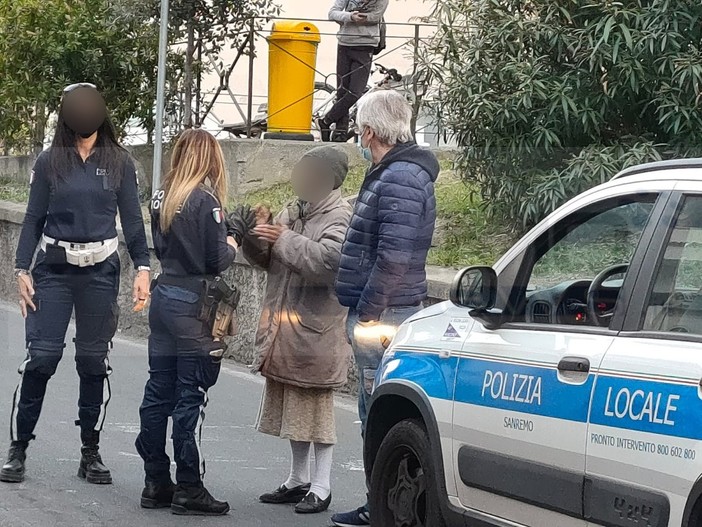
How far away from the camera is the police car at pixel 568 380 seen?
3953 millimetres

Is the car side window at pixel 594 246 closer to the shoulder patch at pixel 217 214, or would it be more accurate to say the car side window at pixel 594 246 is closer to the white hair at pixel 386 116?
the white hair at pixel 386 116

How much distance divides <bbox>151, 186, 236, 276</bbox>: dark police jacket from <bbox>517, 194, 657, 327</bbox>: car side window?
71.2 inches

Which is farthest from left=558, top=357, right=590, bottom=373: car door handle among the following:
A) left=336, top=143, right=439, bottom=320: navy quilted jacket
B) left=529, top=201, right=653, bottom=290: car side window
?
left=336, top=143, right=439, bottom=320: navy quilted jacket

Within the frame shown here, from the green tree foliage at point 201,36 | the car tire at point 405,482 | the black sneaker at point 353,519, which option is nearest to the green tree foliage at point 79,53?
the green tree foliage at point 201,36

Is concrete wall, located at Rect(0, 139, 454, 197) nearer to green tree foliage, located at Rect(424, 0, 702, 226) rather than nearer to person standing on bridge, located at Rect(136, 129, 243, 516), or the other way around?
green tree foliage, located at Rect(424, 0, 702, 226)

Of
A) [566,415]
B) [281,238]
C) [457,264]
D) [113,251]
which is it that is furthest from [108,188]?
[457,264]

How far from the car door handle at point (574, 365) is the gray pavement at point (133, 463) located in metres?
2.24

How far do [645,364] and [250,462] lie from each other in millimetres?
3860

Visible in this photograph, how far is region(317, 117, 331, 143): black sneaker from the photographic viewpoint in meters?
14.5

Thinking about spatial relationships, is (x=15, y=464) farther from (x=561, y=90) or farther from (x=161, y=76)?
(x=161, y=76)

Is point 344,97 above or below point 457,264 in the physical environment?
above

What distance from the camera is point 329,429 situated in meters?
6.45

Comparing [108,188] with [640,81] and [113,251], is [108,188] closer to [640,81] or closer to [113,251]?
[113,251]

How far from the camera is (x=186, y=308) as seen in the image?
620cm
